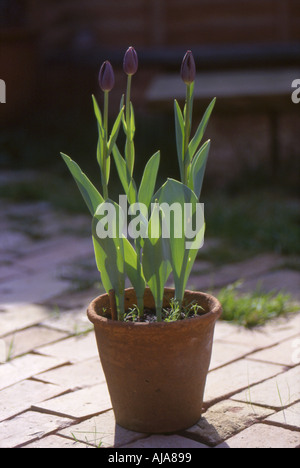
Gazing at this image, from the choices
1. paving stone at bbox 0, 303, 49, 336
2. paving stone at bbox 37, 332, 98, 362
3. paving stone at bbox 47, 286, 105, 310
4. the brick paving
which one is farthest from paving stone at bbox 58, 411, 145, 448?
paving stone at bbox 47, 286, 105, 310

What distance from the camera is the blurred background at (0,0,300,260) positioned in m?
6.24

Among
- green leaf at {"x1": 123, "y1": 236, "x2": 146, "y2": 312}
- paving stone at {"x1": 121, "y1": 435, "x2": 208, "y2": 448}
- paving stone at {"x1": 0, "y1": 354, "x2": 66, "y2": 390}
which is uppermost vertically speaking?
green leaf at {"x1": 123, "y1": 236, "x2": 146, "y2": 312}

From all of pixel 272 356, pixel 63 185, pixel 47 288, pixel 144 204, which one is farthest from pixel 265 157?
pixel 144 204

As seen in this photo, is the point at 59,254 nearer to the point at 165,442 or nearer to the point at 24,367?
the point at 24,367

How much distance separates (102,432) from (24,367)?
30.1 inches

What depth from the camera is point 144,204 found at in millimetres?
2428

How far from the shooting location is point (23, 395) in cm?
279

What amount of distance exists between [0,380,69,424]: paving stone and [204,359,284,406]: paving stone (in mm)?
575

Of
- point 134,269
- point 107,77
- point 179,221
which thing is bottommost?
point 134,269

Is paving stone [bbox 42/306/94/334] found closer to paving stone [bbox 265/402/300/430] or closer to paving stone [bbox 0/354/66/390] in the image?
paving stone [bbox 0/354/66/390]

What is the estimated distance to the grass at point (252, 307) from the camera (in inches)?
140

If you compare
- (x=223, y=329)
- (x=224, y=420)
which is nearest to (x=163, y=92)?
(x=223, y=329)

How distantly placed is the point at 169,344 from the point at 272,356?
38.3 inches
